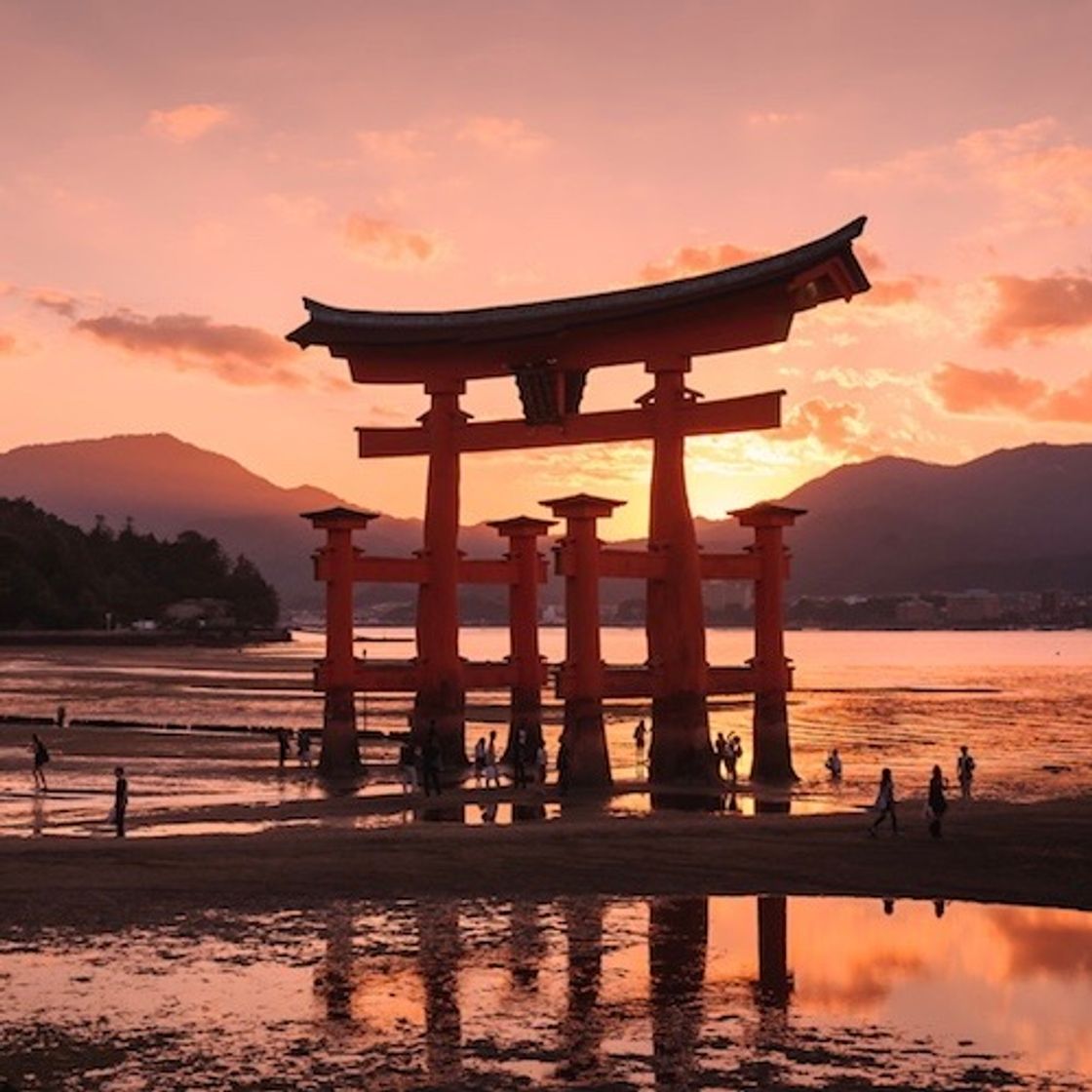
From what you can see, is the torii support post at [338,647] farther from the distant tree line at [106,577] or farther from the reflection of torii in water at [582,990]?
the distant tree line at [106,577]

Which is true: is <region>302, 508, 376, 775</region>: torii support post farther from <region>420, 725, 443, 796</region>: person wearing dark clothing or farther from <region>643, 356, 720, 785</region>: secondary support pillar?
<region>643, 356, 720, 785</region>: secondary support pillar

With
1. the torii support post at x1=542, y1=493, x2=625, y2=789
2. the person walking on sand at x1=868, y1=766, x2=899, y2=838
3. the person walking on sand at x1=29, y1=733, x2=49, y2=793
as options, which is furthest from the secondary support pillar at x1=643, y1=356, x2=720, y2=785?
the person walking on sand at x1=29, y1=733, x2=49, y2=793

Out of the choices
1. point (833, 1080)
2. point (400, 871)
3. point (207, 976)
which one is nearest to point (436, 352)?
point (400, 871)

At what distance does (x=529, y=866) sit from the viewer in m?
20.3

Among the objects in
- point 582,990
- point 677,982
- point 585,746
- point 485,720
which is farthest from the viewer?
point 485,720

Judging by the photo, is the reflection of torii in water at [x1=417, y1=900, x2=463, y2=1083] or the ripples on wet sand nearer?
the reflection of torii in water at [x1=417, y1=900, x2=463, y2=1083]

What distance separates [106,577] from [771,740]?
13360cm

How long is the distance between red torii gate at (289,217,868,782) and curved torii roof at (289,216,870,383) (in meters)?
0.03

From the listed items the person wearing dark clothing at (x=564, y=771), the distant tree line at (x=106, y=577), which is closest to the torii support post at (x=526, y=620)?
the person wearing dark clothing at (x=564, y=771)

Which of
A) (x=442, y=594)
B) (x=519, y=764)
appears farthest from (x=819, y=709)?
(x=519, y=764)

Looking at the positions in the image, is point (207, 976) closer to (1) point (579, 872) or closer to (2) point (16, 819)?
(1) point (579, 872)

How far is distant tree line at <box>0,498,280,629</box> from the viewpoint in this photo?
131 metres

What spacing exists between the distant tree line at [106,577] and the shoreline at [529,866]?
113203mm

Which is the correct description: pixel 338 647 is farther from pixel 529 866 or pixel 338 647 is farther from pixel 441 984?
pixel 441 984
